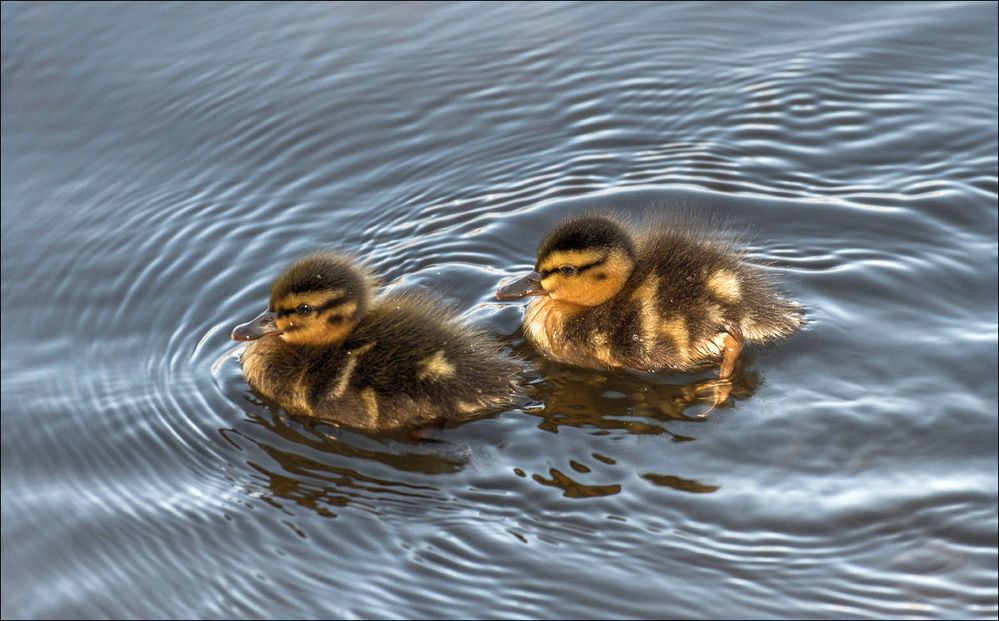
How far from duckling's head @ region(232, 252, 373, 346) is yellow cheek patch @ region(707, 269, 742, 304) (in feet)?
3.50

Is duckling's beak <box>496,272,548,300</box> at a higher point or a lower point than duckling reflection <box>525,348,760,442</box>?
higher

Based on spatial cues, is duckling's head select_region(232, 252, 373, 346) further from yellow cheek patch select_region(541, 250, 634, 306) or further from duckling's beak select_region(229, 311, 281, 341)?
yellow cheek patch select_region(541, 250, 634, 306)

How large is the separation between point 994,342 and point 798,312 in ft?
1.99

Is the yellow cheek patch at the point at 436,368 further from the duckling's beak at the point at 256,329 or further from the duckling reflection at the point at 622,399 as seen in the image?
the duckling's beak at the point at 256,329

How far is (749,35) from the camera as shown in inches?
257

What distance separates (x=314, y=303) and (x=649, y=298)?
1.04 m

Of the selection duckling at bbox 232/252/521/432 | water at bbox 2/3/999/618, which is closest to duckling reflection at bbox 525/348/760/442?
water at bbox 2/3/999/618

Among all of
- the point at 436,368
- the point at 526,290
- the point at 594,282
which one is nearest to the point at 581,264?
the point at 594,282

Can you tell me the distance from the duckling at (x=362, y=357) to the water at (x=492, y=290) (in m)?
0.09

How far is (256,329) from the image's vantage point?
455 cm

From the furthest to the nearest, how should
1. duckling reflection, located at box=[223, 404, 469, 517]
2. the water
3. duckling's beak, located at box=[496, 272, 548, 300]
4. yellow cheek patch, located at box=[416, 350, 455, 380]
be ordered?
1. duckling's beak, located at box=[496, 272, 548, 300]
2. yellow cheek patch, located at box=[416, 350, 455, 380]
3. duckling reflection, located at box=[223, 404, 469, 517]
4. the water

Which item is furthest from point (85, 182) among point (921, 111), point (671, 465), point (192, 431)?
point (921, 111)

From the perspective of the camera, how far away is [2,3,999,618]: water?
3.92 m

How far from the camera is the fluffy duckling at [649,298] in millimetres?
4570
